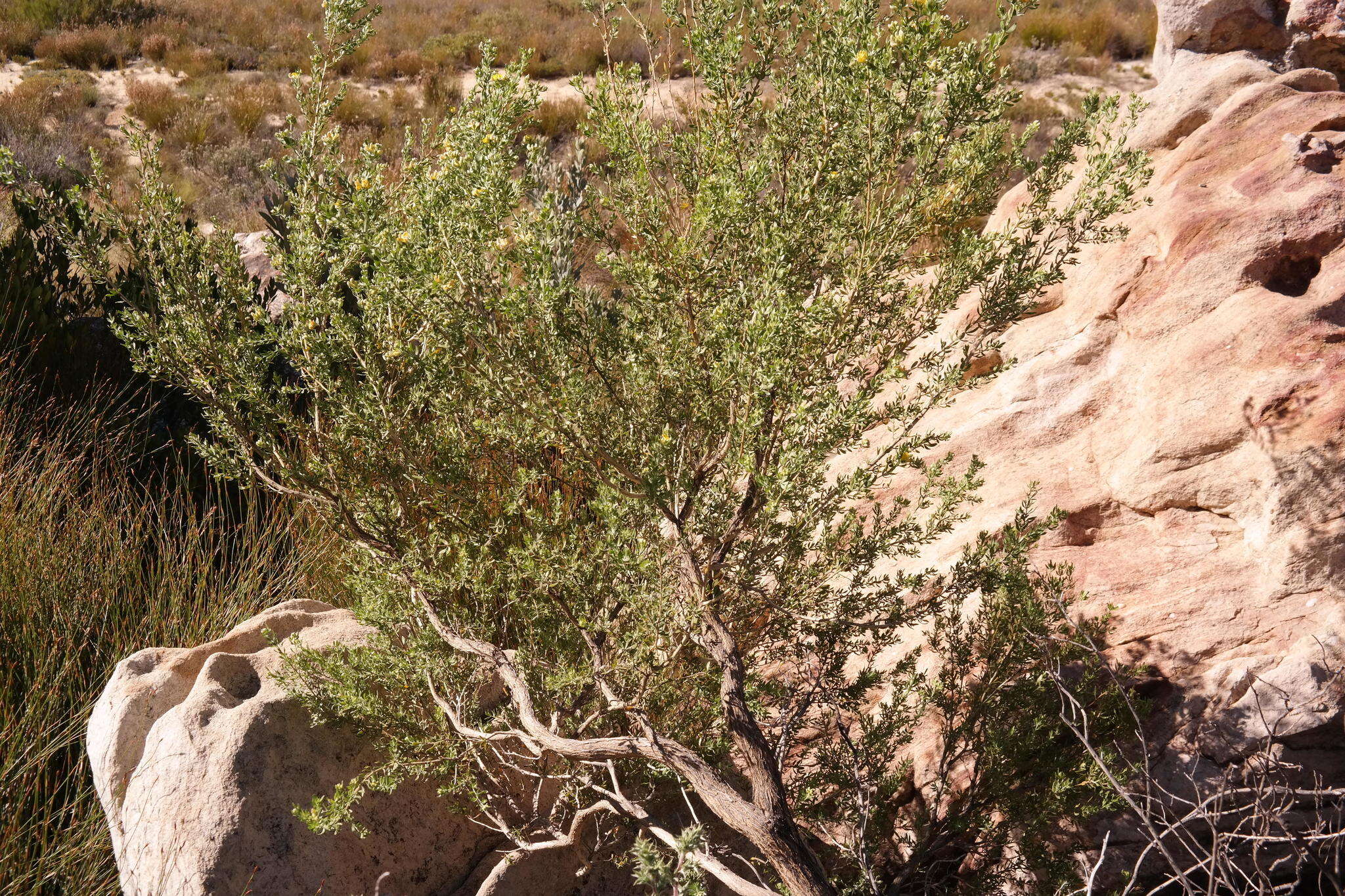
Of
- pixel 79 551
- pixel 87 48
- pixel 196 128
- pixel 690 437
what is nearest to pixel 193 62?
pixel 87 48

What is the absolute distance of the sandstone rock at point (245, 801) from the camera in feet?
8.80

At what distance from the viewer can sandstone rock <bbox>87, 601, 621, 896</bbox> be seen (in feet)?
8.80

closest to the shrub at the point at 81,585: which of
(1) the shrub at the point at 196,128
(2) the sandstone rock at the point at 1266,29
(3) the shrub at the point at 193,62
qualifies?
(2) the sandstone rock at the point at 1266,29

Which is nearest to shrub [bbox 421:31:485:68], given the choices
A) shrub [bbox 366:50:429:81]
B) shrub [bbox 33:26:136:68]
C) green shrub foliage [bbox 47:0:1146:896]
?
shrub [bbox 366:50:429:81]

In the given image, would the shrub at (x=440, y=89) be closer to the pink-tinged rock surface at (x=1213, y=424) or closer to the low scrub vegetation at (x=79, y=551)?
the low scrub vegetation at (x=79, y=551)

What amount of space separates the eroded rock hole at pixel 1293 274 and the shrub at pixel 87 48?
1571 centimetres

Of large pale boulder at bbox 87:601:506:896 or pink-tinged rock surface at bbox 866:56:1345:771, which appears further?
pink-tinged rock surface at bbox 866:56:1345:771

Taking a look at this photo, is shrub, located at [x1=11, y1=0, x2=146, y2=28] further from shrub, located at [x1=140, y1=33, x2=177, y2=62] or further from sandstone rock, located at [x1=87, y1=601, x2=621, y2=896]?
sandstone rock, located at [x1=87, y1=601, x2=621, y2=896]

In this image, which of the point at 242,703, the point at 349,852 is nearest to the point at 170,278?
the point at 242,703

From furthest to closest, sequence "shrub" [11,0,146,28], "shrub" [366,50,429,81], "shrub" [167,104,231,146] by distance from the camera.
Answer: "shrub" [366,50,429,81] → "shrub" [11,0,146,28] → "shrub" [167,104,231,146]

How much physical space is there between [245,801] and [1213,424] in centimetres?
331

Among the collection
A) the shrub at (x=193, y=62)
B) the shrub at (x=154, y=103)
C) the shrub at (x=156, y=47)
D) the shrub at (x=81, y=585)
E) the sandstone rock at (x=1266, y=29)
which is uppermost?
the sandstone rock at (x=1266, y=29)

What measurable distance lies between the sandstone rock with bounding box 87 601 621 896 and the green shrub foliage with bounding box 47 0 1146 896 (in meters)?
0.13

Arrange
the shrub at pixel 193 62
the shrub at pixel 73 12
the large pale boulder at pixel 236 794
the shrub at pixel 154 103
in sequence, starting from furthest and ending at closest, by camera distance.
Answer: the shrub at pixel 73 12 → the shrub at pixel 193 62 → the shrub at pixel 154 103 → the large pale boulder at pixel 236 794
